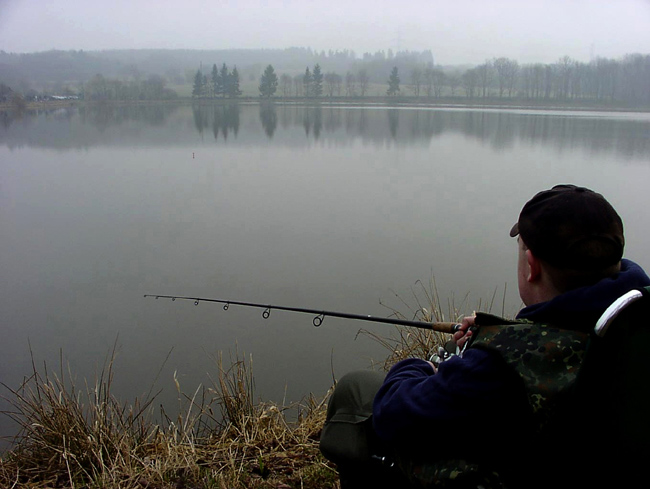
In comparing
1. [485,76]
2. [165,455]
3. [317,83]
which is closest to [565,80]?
[485,76]

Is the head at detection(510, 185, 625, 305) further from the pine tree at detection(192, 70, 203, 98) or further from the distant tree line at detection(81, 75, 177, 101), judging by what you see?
the pine tree at detection(192, 70, 203, 98)

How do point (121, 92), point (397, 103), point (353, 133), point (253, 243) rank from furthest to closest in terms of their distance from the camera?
1. point (397, 103)
2. point (121, 92)
3. point (353, 133)
4. point (253, 243)

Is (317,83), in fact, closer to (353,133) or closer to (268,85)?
(268,85)

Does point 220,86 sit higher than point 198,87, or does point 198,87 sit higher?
point 220,86

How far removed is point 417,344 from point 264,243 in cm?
277

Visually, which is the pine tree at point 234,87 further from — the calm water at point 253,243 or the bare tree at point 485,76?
the calm water at point 253,243

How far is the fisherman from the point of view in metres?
0.69

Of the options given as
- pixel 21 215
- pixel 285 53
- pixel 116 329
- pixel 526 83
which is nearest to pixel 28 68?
pixel 526 83

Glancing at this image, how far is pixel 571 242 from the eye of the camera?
76cm

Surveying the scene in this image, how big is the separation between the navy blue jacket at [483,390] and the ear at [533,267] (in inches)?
2.2

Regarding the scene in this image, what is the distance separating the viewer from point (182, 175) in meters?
8.41

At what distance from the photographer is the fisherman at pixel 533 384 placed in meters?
0.69

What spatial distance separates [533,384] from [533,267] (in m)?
0.18

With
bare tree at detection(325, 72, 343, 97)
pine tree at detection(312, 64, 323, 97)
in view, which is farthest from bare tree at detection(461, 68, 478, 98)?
pine tree at detection(312, 64, 323, 97)
